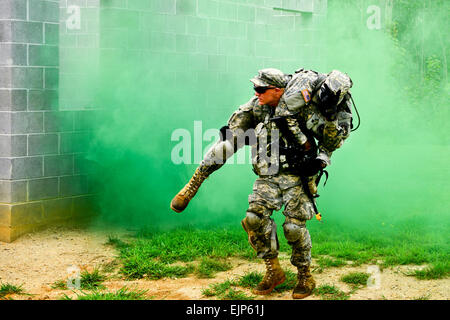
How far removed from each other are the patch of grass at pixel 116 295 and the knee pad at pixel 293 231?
1.27 metres

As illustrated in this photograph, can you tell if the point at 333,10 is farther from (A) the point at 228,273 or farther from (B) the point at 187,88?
(A) the point at 228,273

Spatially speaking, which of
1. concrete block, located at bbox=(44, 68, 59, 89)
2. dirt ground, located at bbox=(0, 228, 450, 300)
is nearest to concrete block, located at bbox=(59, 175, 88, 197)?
dirt ground, located at bbox=(0, 228, 450, 300)

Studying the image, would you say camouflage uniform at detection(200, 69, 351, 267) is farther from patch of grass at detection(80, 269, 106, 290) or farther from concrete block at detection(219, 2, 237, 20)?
concrete block at detection(219, 2, 237, 20)

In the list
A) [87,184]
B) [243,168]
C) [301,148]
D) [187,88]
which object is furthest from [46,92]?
[301,148]

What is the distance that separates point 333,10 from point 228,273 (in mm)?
6521

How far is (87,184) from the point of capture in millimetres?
7758

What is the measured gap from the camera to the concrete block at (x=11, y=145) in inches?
271

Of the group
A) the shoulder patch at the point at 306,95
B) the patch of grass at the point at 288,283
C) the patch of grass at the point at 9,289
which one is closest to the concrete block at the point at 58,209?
the patch of grass at the point at 9,289

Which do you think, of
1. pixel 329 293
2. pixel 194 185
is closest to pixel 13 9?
pixel 194 185

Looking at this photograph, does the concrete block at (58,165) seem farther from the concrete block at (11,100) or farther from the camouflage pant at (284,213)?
the camouflage pant at (284,213)

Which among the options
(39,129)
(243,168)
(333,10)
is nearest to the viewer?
(39,129)

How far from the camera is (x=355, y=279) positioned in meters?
5.54

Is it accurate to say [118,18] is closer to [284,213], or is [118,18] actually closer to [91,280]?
[91,280]

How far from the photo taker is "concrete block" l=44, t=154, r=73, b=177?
7.25 meters
